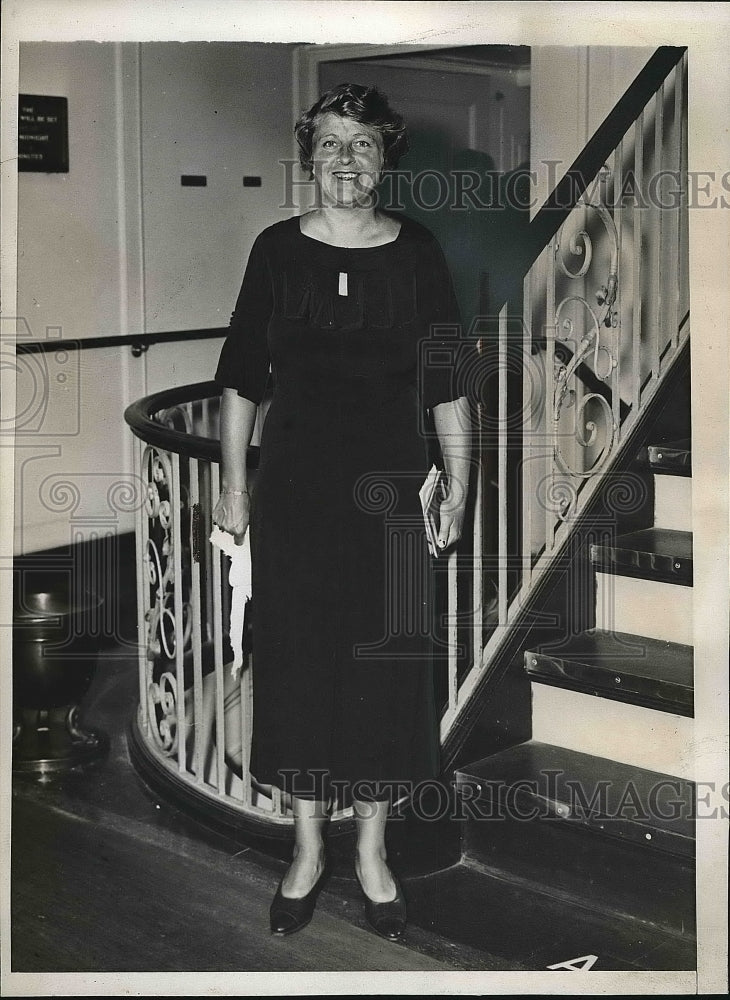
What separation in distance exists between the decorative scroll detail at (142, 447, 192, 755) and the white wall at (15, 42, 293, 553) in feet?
0.51

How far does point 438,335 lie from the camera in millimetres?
2496

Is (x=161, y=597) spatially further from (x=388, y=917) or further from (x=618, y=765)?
(x=618, y=765)

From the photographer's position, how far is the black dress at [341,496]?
8.04ft

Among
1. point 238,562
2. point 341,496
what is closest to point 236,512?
point 238,562

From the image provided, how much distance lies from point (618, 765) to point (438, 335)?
1.03 meters

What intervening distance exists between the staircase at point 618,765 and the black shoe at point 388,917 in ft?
0.68

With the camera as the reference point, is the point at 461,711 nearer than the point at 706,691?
No

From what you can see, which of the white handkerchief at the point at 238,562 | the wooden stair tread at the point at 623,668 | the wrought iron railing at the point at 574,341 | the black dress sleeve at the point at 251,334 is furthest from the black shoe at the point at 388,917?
the black dress sleeve at the point at 251,334

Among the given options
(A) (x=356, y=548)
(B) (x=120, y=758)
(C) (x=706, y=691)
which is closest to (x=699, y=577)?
(C) (x=706, y=691)

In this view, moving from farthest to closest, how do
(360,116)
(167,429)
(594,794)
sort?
1. (167,429)
2. (594,794)
3. (360,116)

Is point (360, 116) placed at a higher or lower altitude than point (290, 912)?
higher

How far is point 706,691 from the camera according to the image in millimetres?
2598

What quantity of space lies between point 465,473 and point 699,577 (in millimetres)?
542

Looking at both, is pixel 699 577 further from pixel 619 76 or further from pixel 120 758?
pixel 120 758
